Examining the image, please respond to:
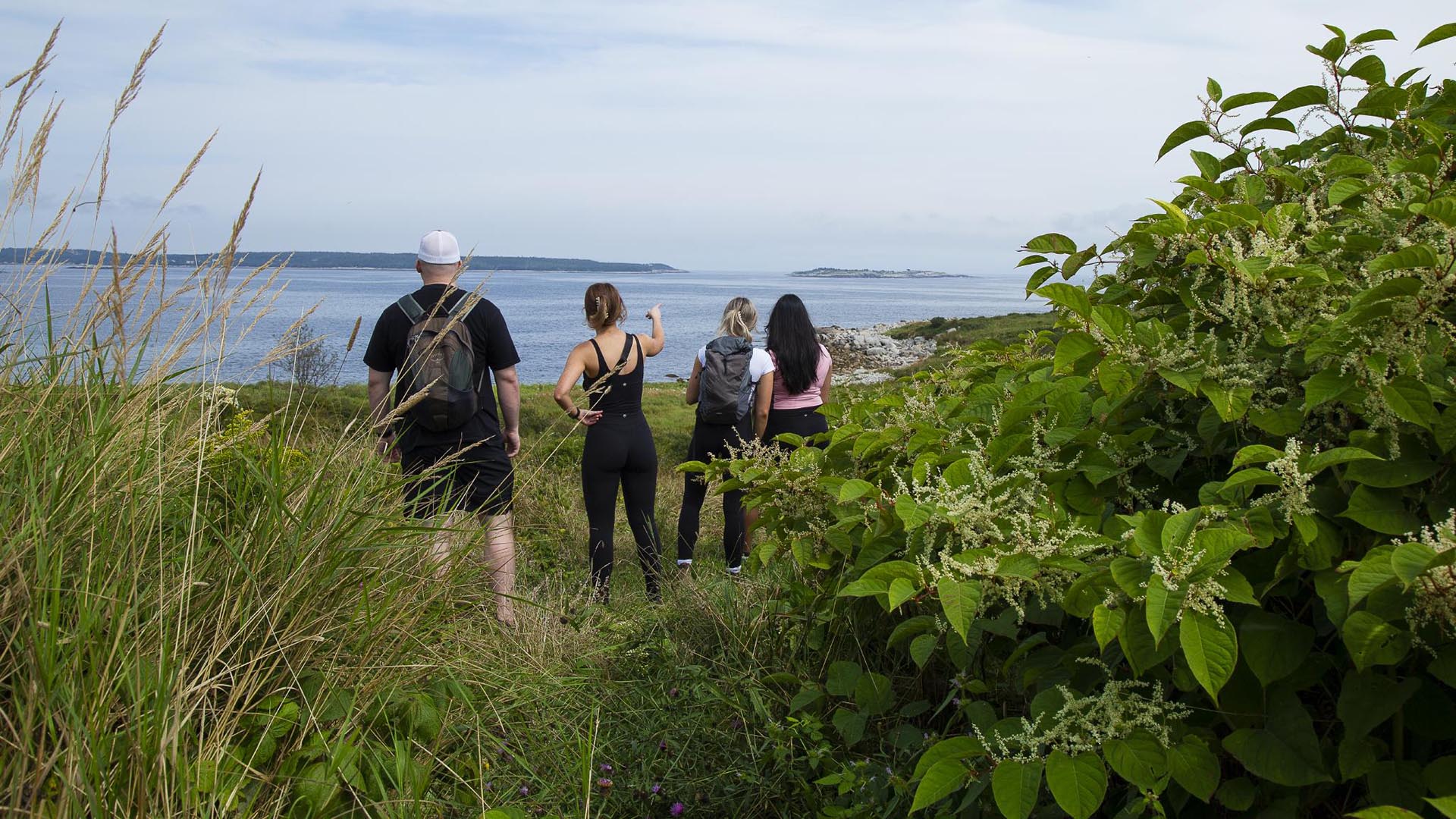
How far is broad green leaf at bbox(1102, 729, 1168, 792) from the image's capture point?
1.99m

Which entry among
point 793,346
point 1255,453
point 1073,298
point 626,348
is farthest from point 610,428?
point 1255,453

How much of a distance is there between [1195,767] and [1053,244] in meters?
1.34

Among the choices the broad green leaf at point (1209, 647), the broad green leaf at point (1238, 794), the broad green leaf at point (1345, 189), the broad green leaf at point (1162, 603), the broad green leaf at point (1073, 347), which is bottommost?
the broad green leaf at point (1238, 794)

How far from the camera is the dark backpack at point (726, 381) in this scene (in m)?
7.07

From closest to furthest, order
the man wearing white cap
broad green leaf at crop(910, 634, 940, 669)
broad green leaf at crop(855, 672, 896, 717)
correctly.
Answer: broad green leaf at crop(910, 634, 940, 669), broad green leaf at crop(855, 672, 896, 717), the man wearing white cap

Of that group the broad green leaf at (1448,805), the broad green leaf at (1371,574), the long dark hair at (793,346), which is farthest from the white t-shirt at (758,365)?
the broad green leaf at (1448,805)

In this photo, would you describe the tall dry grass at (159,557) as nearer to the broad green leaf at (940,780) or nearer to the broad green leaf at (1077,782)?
the broad green leaf at (940,780)

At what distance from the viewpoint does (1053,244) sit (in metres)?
2.70

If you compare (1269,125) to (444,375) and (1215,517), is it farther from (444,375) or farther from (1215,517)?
(444,375)

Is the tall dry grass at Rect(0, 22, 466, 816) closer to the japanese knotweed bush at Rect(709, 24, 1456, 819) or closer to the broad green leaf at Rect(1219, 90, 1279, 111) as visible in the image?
the japanese knotweed bush at Rect(709, 24, 1456, 819)

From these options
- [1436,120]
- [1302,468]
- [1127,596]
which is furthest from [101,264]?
[1436,120]

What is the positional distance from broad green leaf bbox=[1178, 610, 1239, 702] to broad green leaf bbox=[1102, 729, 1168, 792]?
335 mm

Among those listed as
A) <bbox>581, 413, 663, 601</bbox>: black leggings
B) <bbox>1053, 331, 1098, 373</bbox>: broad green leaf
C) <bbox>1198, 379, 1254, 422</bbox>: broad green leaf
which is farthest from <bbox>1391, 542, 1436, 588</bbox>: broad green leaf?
<bbox>581, 413, 663, 601</bbox>: black leggings

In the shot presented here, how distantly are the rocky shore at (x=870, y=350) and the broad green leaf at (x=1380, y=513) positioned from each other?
109 feet
